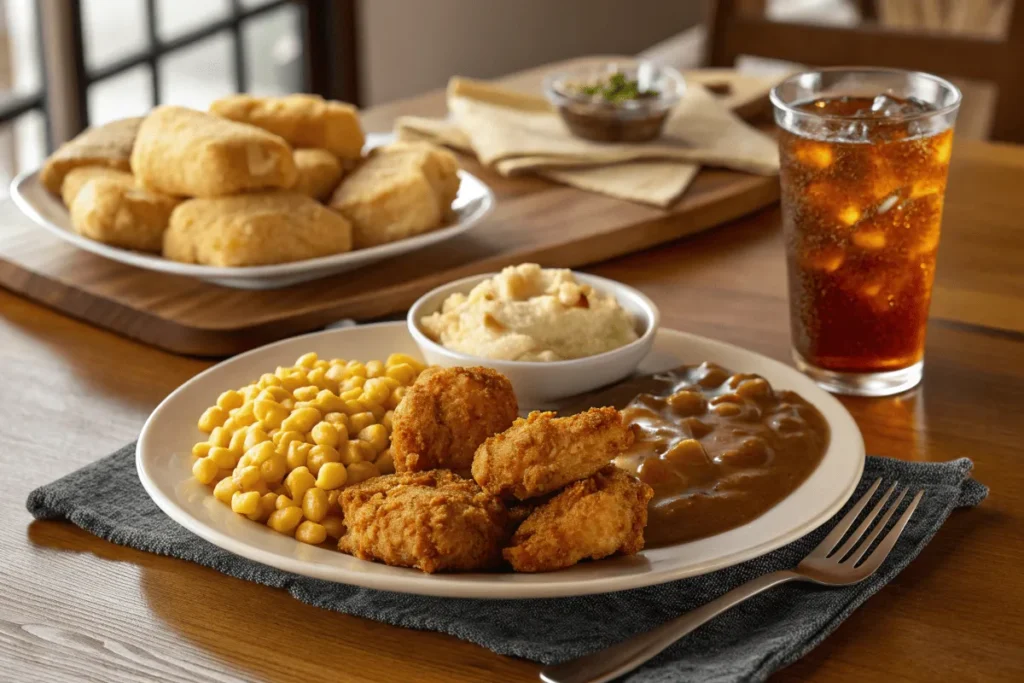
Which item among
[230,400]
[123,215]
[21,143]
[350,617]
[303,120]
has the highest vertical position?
[303,120]

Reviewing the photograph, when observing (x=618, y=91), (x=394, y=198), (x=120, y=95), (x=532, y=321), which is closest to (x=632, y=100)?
(x=618, y=91)

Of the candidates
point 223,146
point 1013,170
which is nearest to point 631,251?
point 223,146

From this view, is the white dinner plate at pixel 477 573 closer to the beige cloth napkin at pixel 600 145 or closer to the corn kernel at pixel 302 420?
the corn kernel at pixel 302 420

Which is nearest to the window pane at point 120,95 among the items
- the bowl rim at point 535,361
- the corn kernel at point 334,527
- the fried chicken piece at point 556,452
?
the bowl rim at point 535,361

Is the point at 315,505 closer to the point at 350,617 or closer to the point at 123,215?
the point at 350,617

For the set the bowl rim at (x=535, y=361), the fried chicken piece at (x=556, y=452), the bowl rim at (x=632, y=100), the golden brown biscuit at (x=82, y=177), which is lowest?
the bowl rim at (x=535, y=361)

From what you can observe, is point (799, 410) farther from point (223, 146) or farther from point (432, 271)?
point (223, 146)

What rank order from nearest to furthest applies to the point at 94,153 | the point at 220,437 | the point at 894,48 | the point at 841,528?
the point at 841,528
the point at 220,437
the point at 94,153
the point at 894,48
